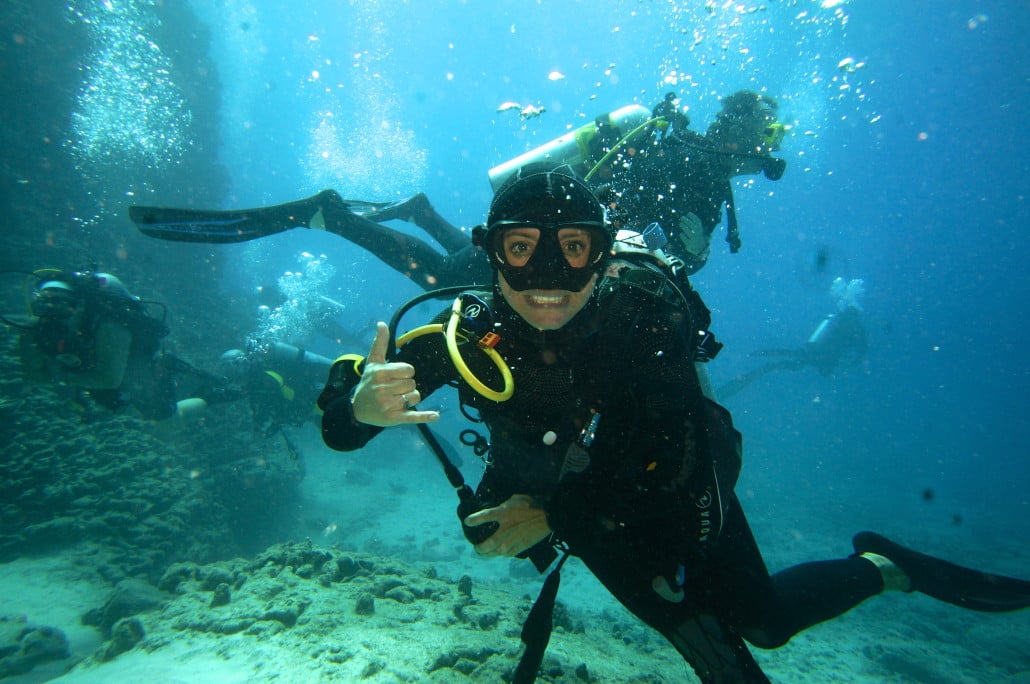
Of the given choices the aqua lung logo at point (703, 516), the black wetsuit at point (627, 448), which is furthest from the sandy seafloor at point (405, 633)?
the aqua lung logo at point (703, 516)

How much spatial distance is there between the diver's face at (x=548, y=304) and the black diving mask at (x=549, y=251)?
1.7 inches

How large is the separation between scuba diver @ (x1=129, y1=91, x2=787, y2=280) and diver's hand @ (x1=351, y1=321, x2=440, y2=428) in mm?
3209

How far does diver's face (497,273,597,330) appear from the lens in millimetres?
2469

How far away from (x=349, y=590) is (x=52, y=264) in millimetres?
13222

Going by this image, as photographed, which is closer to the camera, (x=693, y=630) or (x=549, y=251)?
(x=549, y=251)

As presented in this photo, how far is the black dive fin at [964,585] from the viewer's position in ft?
11.3

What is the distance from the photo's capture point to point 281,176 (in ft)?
280

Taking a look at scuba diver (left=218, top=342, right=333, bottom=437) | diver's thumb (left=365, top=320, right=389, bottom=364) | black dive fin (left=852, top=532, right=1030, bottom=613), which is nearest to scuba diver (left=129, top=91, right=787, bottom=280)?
diver's thumb (left=365, top=320, right=389, bottom=364)

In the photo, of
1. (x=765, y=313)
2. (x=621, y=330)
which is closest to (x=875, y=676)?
(x=621, y=330)

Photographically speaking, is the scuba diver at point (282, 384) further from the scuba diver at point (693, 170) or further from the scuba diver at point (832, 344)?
the scuba diver at point (832, 344)

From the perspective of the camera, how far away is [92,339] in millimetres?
6750

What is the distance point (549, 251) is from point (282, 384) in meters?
8.78

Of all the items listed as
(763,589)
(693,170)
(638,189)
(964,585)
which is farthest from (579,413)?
(693,170)

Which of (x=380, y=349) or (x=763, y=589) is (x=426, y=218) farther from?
(x=763, y=589)
